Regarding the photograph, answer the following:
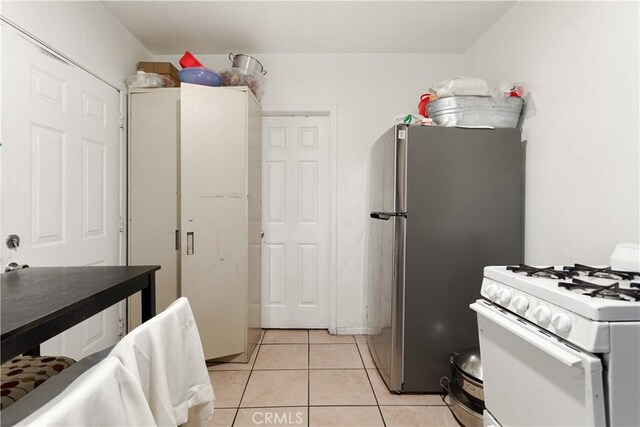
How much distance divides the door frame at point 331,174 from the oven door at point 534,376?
160cm

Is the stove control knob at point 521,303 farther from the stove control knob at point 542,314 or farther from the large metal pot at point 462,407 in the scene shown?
the large metal pot at point 462,407

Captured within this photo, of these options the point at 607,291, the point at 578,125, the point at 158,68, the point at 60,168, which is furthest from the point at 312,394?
the point at 158,68

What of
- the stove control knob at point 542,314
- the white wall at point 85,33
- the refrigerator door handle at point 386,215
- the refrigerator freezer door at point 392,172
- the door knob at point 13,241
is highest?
the white wall at point 85,33

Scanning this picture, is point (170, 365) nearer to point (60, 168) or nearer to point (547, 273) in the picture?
point (547, 273)

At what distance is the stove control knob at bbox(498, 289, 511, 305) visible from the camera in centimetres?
103

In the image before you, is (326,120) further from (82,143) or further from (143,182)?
(82,143)

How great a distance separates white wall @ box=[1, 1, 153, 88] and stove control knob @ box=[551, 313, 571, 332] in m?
2.49

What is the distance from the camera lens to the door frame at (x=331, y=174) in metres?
2.64

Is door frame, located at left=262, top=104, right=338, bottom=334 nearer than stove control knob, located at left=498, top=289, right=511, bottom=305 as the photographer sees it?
No

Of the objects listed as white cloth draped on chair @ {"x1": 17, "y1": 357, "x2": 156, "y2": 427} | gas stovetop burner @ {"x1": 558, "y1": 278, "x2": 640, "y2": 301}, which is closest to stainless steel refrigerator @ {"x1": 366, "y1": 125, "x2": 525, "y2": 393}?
gas stovetop burner @ {"x1": 558, "y1": 278, "x2": 640, "y2": 301}

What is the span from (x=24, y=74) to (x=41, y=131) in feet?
0.89

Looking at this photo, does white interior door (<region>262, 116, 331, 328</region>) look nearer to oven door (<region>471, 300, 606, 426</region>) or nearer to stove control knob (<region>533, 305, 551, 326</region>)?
oven door (<region>471, 300, 606, 426</region>)

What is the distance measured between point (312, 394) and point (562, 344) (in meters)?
1.46

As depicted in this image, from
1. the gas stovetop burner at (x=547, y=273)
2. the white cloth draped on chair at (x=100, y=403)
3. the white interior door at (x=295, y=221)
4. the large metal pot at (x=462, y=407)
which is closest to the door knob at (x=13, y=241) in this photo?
the white cloth draped on chair at (x=100, y=403)
